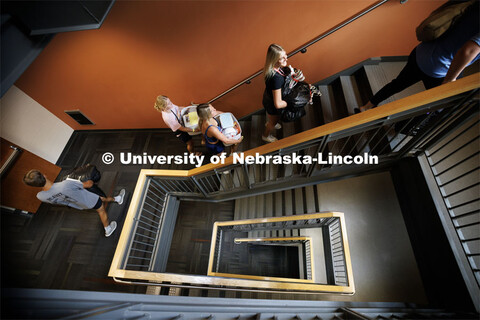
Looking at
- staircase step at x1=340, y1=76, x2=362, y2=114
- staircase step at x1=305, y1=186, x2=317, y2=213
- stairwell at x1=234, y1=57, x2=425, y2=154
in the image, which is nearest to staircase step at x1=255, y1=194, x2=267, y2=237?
staircase step at x1=305, y1=186, x2=317, y2=213

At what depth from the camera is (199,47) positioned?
2.19 meters

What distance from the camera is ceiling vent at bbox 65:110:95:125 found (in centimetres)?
335

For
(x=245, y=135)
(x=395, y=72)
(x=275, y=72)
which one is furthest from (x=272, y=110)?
(x=395, y=72)

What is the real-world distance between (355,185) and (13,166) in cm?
552

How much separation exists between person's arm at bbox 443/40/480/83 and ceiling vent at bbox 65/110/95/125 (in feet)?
16.0

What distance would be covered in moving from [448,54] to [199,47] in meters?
2.22

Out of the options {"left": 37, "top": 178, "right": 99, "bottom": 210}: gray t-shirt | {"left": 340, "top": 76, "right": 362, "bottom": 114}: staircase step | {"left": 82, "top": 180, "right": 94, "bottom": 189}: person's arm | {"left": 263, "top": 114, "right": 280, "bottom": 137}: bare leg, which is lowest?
{"left": 37, "top": 178, "right": 99, "bottom": 210}: gray t-shirt

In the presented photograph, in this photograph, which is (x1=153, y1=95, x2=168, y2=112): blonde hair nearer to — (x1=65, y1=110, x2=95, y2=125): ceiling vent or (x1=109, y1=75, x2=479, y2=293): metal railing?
(x1=109, y1=75, x2=479, y2=293): metal railing

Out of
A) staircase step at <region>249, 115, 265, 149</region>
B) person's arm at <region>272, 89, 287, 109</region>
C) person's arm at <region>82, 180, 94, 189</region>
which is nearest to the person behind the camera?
person's arm at <region>272, 89, 287, 109</region>

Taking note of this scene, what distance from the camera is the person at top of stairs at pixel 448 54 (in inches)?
38.4

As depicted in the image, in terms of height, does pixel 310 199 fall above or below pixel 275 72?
below

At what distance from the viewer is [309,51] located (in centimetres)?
214

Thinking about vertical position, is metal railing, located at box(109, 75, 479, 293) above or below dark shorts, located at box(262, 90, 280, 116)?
below

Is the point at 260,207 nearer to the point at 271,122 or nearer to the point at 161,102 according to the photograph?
the point at 271,122
